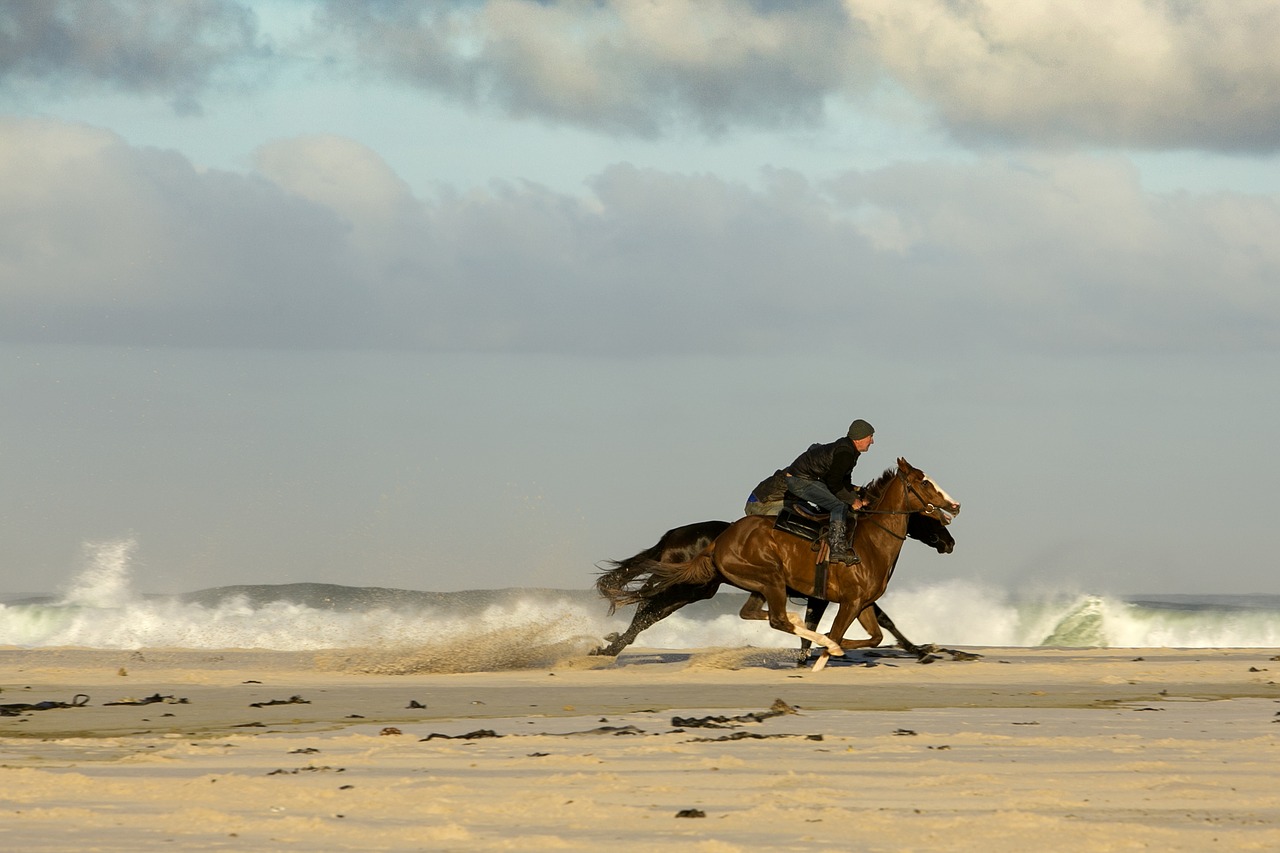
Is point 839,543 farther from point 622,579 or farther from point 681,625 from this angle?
point 681,625

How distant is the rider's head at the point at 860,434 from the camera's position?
15703mm

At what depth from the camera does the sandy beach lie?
6.00 metres

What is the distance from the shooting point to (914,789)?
704 cm

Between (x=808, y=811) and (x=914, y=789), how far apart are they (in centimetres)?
84

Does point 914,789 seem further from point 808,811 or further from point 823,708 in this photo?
point 823,708

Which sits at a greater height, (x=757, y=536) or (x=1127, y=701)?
(x=757, y=536)

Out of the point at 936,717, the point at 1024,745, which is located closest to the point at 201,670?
the point at 936,717

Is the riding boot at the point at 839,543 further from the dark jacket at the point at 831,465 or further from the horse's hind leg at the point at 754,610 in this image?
the horse's hind leg at the point at 754,610

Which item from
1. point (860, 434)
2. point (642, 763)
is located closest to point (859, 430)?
point (860, 434)

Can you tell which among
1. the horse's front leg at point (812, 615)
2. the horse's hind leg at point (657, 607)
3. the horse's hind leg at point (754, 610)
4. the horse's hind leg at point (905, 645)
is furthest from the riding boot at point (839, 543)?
the horse's hind leg at point (657, 607)

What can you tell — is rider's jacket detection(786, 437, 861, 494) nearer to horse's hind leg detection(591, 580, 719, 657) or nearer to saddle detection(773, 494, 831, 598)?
saddle detection(773, 494, 831, 598)

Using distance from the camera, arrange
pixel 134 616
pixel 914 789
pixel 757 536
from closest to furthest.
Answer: pixel 914 789 → pixel 757 536 → pixel 134 616

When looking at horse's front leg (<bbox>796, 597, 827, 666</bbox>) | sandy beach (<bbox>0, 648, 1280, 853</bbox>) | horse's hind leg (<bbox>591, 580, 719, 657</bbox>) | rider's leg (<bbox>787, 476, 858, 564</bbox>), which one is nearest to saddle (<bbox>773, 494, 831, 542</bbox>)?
rider's leg (<bbox>787, 476, 858, 564</bbox>)

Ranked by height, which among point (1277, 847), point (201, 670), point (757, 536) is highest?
point (757, 536)
